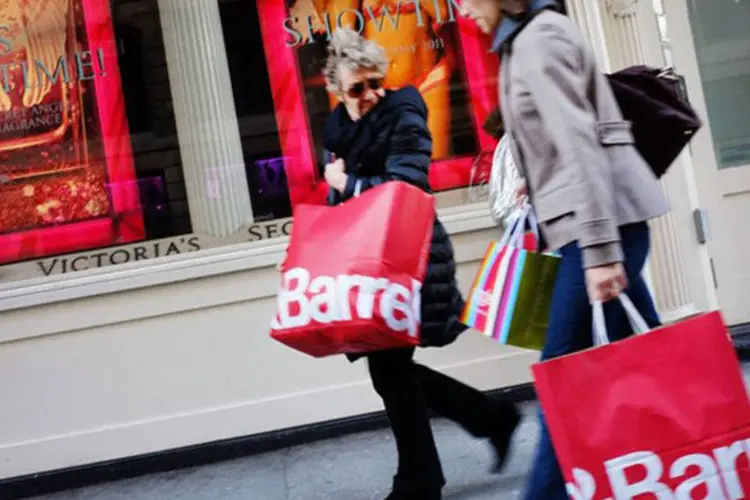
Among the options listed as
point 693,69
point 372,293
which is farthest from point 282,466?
point 693,69

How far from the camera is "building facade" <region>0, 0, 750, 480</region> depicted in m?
5.05

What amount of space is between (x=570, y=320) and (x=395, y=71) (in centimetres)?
307

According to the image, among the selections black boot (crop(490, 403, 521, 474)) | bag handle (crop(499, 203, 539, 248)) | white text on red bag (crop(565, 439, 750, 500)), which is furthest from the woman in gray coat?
black boot (crop(490, 403, 521, 474))

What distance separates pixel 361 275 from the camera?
126 inches

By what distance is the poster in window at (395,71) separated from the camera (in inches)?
212

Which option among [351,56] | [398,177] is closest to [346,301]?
[398,177]

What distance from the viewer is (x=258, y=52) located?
539cm

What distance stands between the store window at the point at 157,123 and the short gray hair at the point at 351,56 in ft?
5.70

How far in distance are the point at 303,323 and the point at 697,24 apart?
12.1 feet

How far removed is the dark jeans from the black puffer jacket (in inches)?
32.2

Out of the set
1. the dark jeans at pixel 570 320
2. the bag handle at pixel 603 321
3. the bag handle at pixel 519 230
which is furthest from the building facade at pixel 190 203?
the bag handle at pixel 603 321

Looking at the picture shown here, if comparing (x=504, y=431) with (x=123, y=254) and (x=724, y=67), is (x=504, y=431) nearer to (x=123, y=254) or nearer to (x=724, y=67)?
(x=123, y=254)

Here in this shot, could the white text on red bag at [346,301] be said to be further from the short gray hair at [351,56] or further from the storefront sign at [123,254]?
the storefront sign at [123,254]

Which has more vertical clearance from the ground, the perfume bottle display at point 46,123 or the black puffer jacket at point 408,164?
the perfume bottle display at point 46,123
